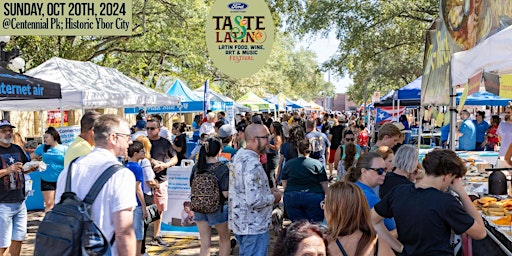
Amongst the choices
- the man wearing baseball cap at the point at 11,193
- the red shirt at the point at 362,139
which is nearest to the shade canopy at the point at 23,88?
the man wearing baseball cap at the point at 11,193

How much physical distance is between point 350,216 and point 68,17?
5.77m

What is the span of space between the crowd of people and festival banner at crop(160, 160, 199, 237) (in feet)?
0.67

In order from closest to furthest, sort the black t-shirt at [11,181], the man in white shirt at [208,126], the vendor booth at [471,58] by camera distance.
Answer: the vendor booth at [471,58]
the black t-shirt at [11,181]
the man in white shirt at [208,126]

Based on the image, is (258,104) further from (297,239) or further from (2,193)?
(297,239)

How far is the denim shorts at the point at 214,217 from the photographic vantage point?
5.99 meters

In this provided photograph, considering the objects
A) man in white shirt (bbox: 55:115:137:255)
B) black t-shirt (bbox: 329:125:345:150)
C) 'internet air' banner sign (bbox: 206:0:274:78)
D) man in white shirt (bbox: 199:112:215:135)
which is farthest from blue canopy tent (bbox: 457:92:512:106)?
man in white shirt (bbox: 55:115:137:255)

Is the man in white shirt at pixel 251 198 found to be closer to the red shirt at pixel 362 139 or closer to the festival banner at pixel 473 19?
the festival banner at pixel 473 19

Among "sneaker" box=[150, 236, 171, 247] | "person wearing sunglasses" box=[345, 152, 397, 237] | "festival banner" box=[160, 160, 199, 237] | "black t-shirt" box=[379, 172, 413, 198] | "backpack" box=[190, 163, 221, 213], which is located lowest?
"sneaker" box=[150, 236, 171, 247]

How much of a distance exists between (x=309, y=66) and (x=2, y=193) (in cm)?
8082

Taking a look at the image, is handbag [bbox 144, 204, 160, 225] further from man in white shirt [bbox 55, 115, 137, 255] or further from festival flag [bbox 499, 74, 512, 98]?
festival flag [bbox 499, 74, 512, 98]

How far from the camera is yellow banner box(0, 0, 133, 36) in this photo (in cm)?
767

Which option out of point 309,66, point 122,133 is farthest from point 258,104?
point 309,66

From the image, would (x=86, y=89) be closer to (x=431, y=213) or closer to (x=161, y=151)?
(x=161, y=151)

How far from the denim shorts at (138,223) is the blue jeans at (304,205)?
1.65 meters
